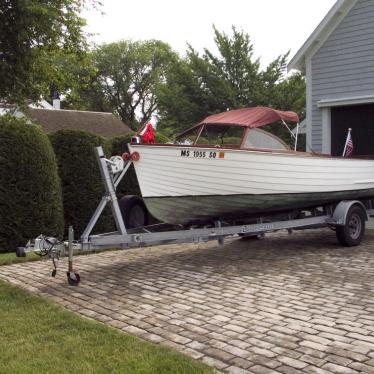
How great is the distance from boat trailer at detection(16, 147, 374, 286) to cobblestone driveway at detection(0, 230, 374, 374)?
44 cm

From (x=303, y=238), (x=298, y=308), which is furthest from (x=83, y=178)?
(x=298, y=308)

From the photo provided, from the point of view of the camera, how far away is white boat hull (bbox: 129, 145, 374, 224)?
278 inches

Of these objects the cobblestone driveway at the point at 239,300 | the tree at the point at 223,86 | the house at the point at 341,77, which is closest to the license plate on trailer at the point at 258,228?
the cobblestone driveway at the point at 239,300

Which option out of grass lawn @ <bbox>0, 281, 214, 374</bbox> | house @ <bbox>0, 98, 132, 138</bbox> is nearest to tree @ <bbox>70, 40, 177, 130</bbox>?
house @ <bbox>0, 98, 132, 138</bbox>

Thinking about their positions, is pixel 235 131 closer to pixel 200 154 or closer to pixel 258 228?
pixel 200 154

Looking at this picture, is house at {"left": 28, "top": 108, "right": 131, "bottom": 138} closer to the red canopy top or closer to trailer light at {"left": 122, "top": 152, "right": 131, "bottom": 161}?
the red canopy top

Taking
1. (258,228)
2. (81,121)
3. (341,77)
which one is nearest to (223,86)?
(81,121)

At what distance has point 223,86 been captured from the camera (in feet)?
93.6

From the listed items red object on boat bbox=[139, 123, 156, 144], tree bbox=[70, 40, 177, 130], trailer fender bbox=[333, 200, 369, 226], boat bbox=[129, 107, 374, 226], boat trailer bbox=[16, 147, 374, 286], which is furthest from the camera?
tree bbox=[70, 40, 177, 130]

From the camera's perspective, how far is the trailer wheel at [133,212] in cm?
798

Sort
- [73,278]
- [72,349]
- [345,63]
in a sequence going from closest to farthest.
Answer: [72,349], [73,278], [345,63]

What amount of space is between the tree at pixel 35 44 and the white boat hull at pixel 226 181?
183 inches

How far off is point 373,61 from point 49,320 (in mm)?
9940

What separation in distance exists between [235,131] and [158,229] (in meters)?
2.04
